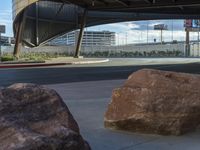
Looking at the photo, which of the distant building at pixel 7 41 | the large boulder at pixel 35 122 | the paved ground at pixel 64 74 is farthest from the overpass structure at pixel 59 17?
the large boulder at pixel 35 122

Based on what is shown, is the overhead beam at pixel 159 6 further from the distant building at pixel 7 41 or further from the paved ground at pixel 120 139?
the distant building at pixel 7 41

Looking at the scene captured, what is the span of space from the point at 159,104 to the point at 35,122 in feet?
9.78

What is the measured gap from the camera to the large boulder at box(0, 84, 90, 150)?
16.3ft

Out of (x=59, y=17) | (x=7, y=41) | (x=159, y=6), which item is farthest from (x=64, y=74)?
(x=7, y=41)

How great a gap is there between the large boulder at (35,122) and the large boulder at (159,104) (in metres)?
2.31

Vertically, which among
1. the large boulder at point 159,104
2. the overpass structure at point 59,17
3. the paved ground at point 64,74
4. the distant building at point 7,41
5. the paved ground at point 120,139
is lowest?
the paved ground at point 64,74

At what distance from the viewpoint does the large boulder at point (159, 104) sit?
7.95 metres

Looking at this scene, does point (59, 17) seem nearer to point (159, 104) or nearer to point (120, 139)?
point (159, 104)

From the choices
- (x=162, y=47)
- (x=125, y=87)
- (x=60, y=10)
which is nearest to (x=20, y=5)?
(x=60, y=10)

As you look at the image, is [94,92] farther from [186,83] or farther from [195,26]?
[195,26]

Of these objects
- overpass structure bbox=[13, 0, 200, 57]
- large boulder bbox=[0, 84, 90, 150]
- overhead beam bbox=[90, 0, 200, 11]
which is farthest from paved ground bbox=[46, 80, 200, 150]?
overpass structure bbox=[13, 0, 200, 57]

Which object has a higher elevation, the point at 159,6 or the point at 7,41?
the point at 159,6

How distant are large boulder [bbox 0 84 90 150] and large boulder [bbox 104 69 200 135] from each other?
7.56 feet

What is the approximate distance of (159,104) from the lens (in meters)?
7.94
